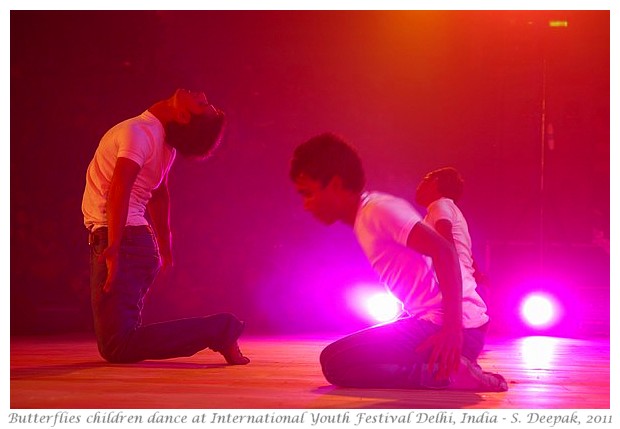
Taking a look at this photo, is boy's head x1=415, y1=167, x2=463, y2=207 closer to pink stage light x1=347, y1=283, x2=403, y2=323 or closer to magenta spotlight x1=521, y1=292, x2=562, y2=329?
pink stage light x1=347, y1=283, x2=403, y2=323

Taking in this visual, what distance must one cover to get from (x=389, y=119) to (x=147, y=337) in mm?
3314

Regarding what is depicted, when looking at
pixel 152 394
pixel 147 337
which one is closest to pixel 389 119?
pixel 147 337

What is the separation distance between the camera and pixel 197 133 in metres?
3.04

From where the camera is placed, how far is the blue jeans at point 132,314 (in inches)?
117

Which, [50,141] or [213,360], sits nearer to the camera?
[213,360]

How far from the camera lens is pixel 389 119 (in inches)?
230

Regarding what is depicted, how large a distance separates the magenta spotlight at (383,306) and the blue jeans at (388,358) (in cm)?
301

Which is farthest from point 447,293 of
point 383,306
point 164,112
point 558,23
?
point 558,23

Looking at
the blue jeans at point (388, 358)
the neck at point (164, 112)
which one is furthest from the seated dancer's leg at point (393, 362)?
the neck at point (164, 112)

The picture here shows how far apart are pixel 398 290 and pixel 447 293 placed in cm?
26

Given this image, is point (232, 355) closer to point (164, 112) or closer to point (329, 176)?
point (164, 112)

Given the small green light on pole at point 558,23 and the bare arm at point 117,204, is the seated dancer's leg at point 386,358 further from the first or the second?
the small green light on pole at point 558,23
